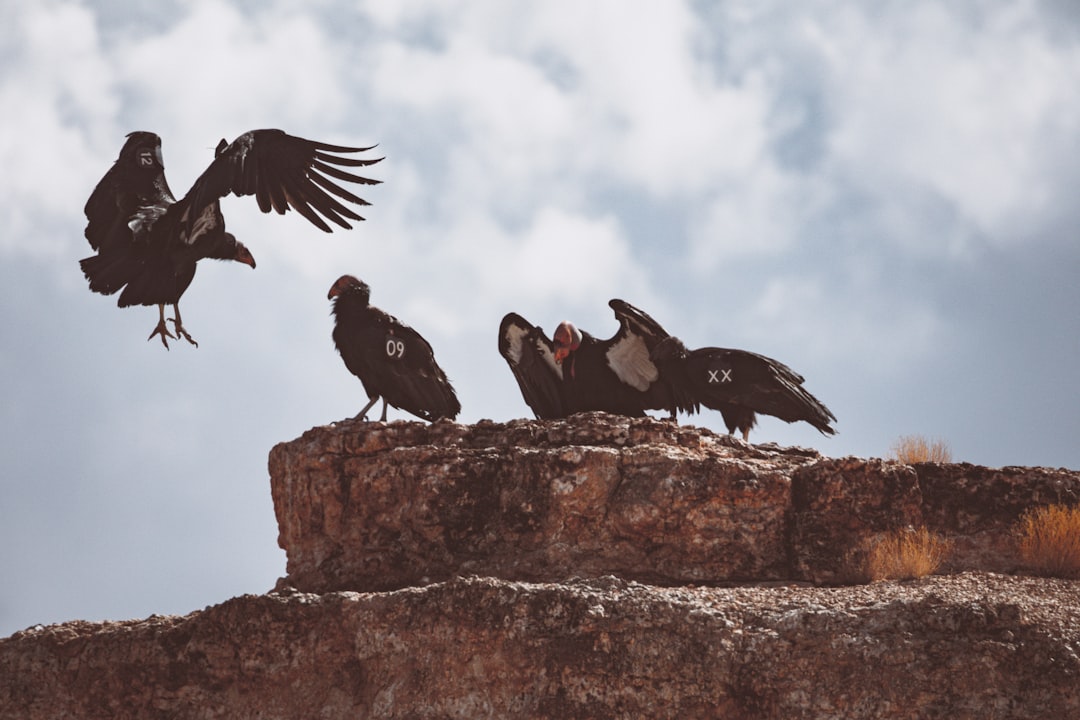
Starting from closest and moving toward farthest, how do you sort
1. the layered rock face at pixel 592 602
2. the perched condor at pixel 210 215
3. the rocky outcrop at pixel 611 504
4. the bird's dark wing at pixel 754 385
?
the layered rock face at pixel 592 602, the rocky outcrop at pixel 611 504, the perched condor at pixel 210 215, the bird's dark wing at pixel 754 385

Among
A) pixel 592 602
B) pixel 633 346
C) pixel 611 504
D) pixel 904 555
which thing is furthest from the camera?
pixel 633 346

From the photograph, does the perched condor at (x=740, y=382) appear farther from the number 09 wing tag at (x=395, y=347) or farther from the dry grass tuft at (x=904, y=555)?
the dry grass tuft at (x=904, y=555)

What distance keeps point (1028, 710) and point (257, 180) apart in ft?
29.9

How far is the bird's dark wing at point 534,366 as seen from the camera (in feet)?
59.8

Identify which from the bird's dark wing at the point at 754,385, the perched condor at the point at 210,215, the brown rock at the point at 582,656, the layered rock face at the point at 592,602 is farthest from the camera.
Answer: the bird's dark wing at the point at 754,385

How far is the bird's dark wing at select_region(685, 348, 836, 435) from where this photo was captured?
17.2 meters

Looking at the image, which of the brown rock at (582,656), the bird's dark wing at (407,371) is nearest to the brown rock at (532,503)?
the brown rock at (582,656)

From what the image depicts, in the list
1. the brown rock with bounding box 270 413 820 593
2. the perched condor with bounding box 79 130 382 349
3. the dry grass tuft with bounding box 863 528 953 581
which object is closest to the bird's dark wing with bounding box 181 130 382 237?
the perched condor with bounding box 79 130 382 349

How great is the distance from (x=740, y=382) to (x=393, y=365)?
4.02m

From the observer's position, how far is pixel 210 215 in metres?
16.0

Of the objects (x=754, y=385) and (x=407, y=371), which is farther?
(x=754, y=385)

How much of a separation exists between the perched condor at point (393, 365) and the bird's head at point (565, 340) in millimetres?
1792

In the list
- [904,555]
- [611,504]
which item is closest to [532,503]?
[611,504]

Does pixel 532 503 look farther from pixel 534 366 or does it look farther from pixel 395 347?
pixel 534 366
